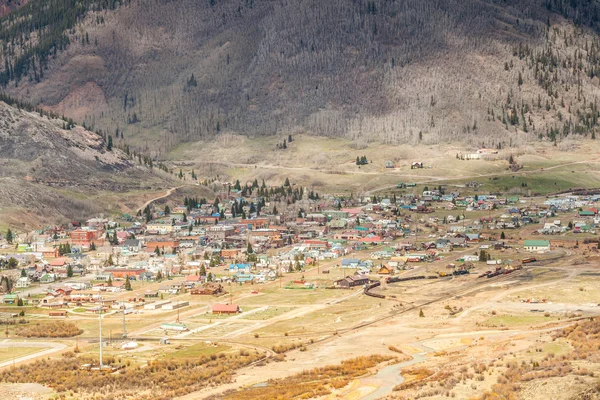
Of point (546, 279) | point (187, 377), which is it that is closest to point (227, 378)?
point (187, 377)

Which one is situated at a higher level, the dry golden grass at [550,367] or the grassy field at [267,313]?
the dry golden grass at [550,367]

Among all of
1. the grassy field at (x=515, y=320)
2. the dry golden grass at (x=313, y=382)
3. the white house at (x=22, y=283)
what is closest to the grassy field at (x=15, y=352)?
the dry golden grass at (x=313, y=382)

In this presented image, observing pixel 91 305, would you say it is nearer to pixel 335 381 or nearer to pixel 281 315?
pixel 281 315

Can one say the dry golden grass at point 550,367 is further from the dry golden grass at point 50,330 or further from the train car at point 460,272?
the train car at point 460,272

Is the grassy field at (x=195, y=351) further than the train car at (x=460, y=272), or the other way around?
the train car at (x=460, y=272)

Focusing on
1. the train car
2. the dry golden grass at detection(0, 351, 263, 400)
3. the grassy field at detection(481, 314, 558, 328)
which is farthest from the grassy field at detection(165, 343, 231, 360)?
the train car

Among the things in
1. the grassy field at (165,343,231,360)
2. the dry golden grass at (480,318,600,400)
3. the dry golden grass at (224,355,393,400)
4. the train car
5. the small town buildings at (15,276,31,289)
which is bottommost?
the dry golden grass at (224,355,393,400)

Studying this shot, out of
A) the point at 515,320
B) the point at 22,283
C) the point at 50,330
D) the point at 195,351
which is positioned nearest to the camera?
the point at 195,351

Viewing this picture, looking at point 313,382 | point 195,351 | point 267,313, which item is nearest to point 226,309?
point 267,313

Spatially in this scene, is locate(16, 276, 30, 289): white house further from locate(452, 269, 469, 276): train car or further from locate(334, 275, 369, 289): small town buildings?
locate(452, 269, 469, 276): train car

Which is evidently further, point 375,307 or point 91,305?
point 91,305

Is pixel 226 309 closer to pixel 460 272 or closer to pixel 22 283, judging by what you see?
pixel 22 283
